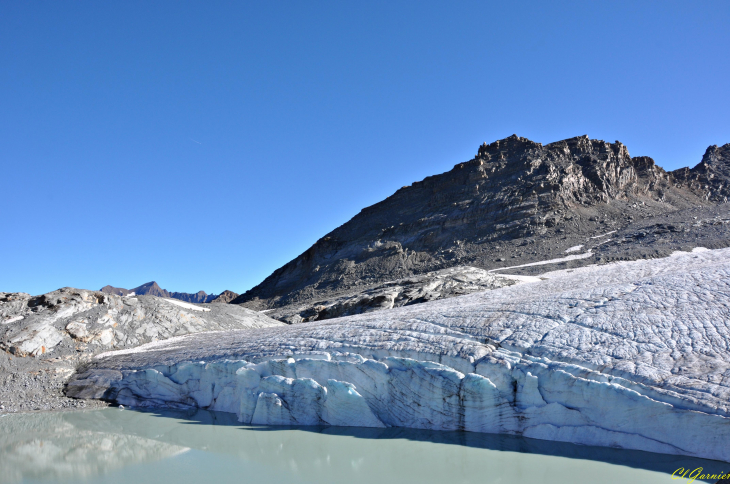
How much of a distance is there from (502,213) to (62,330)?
49461 millimetres

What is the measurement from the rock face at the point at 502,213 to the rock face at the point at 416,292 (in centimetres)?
1394

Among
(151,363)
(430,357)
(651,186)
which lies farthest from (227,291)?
(430,357)

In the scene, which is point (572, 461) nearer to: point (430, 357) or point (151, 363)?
point (430, 357)

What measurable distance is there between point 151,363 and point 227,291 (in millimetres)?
81773

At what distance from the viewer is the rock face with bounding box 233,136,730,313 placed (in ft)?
163

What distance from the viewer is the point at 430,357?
929 cm

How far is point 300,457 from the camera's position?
7762 millimetres

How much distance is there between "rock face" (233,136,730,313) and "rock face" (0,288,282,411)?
90.6 feet
